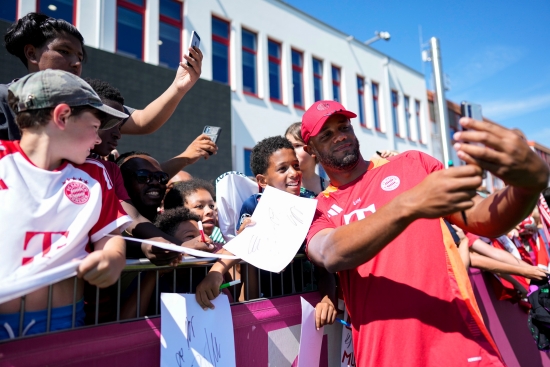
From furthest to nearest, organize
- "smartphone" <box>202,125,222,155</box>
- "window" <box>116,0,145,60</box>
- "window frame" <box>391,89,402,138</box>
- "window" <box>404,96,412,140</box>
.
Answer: "window" <box>404,96,412,140</box>
"window frame" <box>391,89,402,138</box>
"window" <box>116,0,145,60</box>
"smartphone" <box>202,125,222,155</box>

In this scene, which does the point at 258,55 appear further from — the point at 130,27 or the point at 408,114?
the point at 408,114

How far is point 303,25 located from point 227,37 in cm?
387

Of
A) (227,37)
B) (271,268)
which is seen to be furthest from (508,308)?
(227,37)

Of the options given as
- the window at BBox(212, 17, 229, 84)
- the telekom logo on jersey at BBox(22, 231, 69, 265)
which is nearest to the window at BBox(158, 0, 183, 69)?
the window at BBox(212, 17, 229, 84)

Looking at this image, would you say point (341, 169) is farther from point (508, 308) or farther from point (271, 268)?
point (508, 308)

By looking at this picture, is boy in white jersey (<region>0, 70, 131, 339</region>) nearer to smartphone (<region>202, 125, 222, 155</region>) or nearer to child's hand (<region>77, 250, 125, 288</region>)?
child's hand (<region>77, 250, 125, 288</region>)

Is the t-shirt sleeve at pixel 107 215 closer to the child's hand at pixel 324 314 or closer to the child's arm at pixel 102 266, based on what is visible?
the child's arm at pixel 102 266

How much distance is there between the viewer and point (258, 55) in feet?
46.7

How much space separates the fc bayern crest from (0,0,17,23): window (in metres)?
9.64

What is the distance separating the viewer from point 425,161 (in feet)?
6.81

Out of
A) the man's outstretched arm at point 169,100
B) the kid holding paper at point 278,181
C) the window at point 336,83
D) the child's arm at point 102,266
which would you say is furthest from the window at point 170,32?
the child's arm at point 102,266

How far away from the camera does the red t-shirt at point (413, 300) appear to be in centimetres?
174

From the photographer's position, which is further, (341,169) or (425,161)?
(341,169)

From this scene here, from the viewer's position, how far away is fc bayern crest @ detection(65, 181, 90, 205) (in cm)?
150
